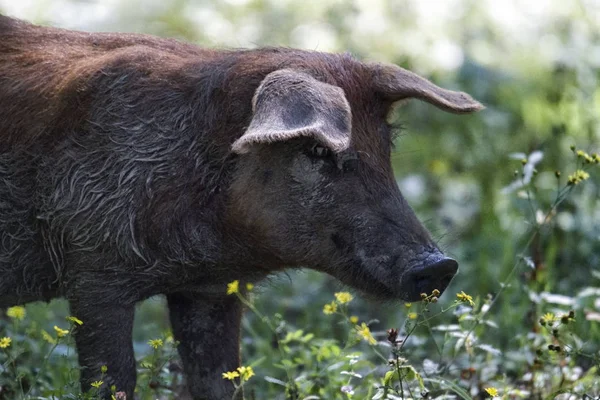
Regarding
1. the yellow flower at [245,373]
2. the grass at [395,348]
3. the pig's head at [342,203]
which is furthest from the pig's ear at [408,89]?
the yellow flower at [245,373]

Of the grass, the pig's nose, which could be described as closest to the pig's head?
the pig's nose

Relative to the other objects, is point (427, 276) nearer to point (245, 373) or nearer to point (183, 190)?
point (245, 373)

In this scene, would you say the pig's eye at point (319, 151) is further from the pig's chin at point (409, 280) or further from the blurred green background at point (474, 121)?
the blurred green background at point (474, 121)

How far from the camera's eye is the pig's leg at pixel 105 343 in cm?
416

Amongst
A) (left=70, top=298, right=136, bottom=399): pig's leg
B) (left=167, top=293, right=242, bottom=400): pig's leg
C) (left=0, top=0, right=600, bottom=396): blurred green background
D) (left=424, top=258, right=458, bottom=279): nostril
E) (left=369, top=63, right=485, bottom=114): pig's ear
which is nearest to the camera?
(left=424, top=258, right=458, bottom=279): nostril

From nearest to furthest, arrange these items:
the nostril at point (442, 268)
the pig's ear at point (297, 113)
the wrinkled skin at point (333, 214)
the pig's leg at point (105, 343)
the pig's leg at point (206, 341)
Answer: the pig's ear at point (297, 113)
the nostril at point (442, 268)
the wrinkled skin at point (333, 214)
the pig's leg at point (105, 343)
the pig's leg at point (206, 341)

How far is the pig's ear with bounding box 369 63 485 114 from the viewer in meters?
4.26

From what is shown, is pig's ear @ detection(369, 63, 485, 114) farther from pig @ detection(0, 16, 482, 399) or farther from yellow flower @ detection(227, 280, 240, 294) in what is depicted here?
yellow flower @ detection(227, 280, 240, 294)

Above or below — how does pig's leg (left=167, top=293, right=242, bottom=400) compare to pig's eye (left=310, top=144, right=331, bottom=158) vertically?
below

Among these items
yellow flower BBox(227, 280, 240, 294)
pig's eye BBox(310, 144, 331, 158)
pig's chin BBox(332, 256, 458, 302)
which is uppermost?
pig's eye BBox(310, 144, 331, 158)

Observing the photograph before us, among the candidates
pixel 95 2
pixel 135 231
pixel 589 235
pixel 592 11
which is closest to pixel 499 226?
pixel 589 235

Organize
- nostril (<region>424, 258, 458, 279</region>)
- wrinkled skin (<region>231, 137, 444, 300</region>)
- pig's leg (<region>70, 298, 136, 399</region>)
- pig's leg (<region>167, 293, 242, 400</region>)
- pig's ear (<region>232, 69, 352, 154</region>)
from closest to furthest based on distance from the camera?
pig's ear (<region>232, 69, 352, 154</region>), nostril (<region>424, 258, 458, 279</region>), wrinkled skin (<region>231, 137, 444, 300</region>), pig's leg (<region>70, 298, 136, 399</region>), pig's leg (<region>167, 293, 242, 400</region>)

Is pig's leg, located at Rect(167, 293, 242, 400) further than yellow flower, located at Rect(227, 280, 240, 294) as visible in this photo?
Yes

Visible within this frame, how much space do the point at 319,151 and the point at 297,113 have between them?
0.34m
